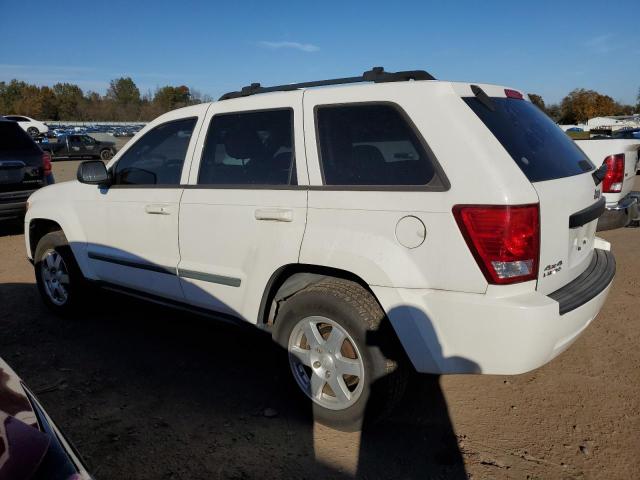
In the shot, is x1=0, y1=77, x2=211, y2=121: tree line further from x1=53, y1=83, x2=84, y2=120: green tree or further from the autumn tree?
the autumn tree

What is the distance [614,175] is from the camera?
205 inches

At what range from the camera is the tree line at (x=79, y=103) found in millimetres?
99875

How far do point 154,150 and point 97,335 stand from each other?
5.54ft

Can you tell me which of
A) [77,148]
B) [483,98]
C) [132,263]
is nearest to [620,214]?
[483,98]

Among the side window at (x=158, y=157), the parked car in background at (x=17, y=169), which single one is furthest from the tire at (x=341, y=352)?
the parked car in background at (x=17, y=169)

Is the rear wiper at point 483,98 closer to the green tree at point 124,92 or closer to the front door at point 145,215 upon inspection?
the front door at point 145,215

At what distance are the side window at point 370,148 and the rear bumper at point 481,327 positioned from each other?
602 millimetres

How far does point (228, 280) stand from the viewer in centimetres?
327

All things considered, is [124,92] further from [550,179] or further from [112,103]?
[550,179]

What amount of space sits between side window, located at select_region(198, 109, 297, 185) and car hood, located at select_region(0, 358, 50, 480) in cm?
186

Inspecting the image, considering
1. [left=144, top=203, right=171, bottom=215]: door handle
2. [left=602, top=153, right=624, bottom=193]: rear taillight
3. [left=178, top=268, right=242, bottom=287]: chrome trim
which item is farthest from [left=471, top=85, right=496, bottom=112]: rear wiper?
[left=602, top=153, right=624, bottom=193]: rear taillight

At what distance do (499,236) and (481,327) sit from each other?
1.42 feet

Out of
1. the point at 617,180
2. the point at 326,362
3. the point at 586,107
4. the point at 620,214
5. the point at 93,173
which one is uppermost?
the point at 586,107

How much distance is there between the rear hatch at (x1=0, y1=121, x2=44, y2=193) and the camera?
773cm
